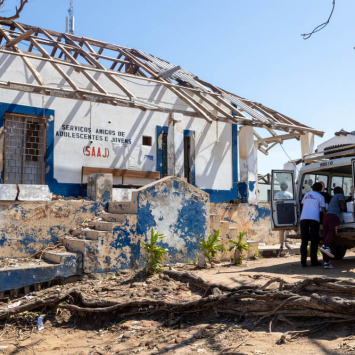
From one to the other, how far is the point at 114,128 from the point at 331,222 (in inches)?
311

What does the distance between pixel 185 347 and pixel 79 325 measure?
245 centimetres

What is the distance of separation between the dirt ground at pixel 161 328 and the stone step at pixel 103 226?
0.94m

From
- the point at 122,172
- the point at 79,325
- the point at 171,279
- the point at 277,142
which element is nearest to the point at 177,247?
the point at 171,279

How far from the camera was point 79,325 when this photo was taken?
22.3 feet

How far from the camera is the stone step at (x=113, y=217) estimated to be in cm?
843

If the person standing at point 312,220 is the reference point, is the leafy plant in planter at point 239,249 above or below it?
below

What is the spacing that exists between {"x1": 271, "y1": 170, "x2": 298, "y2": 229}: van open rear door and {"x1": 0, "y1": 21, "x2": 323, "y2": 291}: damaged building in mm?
1493

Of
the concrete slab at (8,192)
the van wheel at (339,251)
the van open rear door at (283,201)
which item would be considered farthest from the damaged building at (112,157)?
the van wheel at (339,251)

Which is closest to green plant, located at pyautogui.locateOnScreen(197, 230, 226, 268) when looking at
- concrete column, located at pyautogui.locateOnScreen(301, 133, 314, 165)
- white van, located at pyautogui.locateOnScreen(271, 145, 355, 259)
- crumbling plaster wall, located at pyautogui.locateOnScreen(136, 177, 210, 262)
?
crumbling plaster wall, located at pyautogui.locateOnScreen(136, 177, 210, 262)

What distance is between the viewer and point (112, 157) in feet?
44.1

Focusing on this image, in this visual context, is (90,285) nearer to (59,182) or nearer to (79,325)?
(79,325)

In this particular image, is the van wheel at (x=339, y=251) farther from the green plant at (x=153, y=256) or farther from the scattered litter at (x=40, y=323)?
the scattered litter at (x=40, y=323)

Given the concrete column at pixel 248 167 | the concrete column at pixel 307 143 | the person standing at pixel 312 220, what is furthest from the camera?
the concrete column at pixel 307 143

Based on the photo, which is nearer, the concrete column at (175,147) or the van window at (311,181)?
the van window at (311,181)
